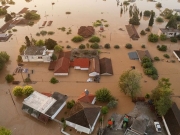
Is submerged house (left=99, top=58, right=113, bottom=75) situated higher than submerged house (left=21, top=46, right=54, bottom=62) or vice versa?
submerged house (left=21, top=46, right=54, bottom=62)

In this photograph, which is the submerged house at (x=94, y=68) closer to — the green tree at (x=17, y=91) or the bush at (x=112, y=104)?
the bush at (x=112, y=104)

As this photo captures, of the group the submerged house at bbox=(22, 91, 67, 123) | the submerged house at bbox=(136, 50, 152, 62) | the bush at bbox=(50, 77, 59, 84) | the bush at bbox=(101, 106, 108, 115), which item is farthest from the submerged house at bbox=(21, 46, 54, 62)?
the submerged house at bbox=(136, 50, 152, 62)

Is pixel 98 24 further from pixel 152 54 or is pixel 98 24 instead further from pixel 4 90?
pixel 4 90

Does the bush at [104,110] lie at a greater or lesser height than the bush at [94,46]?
lesser

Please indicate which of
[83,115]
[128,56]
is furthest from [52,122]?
[128,56]

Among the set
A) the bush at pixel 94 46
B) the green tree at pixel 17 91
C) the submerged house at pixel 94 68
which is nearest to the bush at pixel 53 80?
the green tree at pixel 17 91

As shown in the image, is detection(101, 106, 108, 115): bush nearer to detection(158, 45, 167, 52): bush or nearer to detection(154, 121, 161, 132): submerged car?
detection(154, 121, 161, 132): submerged car
